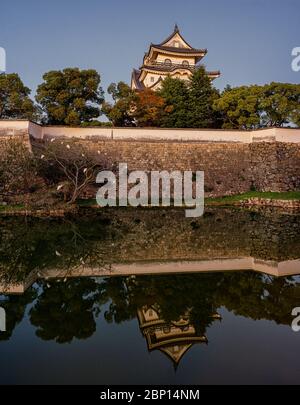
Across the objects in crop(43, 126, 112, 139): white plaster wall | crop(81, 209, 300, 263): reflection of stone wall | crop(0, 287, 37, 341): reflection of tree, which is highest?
crop(43, 126, 112, 139): white plaster wall

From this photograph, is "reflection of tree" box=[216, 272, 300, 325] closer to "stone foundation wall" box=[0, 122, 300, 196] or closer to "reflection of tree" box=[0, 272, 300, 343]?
"reflection of tree" box=[0, 272, 300, 343]

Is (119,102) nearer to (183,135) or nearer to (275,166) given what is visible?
(183,135)

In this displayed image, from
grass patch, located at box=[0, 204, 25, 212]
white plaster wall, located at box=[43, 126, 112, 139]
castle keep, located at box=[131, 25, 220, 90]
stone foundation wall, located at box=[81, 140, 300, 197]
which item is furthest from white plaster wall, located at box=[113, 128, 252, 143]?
castle keep, located at box=[131, 25, 220, 90]

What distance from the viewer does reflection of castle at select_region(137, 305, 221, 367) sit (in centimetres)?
448

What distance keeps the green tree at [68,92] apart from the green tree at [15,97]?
2.49 ft

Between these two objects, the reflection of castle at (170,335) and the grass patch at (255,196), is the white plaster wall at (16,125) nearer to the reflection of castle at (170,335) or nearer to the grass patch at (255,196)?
the grass patch at (255,196)

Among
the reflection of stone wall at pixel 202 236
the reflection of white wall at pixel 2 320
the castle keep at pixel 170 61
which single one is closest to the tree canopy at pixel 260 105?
the castle keep at pixel 170 61

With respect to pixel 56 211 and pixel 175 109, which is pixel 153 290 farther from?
pixel 175 109

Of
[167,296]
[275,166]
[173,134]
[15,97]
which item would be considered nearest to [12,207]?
[15,97]

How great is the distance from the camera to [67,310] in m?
5.64

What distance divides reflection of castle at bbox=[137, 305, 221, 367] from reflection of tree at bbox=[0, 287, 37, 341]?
1.69 meters

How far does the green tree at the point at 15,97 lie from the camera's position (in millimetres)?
21406

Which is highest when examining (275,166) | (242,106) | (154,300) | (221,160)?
(242,106)

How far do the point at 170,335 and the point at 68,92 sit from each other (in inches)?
754
